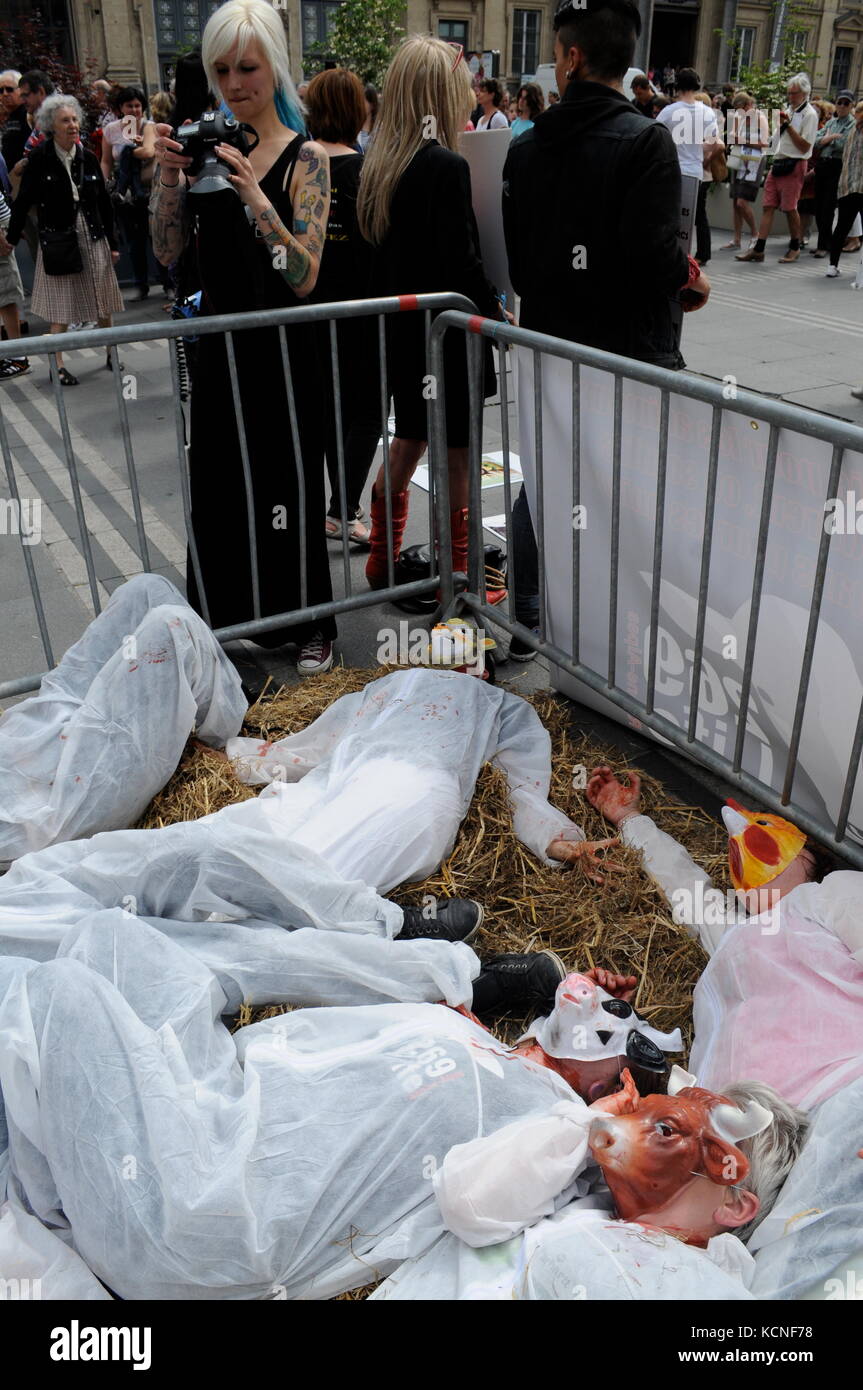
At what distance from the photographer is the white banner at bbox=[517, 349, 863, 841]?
254cm

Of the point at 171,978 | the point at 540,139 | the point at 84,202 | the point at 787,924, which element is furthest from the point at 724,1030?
the point at 84,202

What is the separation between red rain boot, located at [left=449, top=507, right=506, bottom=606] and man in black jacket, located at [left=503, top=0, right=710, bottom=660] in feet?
3.16

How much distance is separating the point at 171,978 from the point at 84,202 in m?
7.45

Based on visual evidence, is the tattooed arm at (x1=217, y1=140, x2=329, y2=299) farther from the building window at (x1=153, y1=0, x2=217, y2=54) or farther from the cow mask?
the building window at (x1=153, y1=0, x2=217, y2=54)

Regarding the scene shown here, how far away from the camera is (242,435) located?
3650mm

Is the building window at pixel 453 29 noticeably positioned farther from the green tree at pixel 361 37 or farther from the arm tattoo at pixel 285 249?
the arm tattoo at pixel 285 249

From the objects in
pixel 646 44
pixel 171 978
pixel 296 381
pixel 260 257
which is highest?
pixel 646 44

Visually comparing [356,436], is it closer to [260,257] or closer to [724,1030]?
[260,257]

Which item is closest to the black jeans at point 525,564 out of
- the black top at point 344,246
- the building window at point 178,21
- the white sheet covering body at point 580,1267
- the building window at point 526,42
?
the black top at point 344,246

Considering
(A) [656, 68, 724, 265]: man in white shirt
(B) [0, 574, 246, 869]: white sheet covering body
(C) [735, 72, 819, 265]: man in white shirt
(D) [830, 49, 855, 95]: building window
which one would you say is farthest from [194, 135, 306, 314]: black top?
(D) [830, 49, 855, 95]: building window

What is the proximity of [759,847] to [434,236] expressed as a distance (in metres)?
2.62

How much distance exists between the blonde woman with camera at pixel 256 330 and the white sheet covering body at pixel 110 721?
65 centimetres

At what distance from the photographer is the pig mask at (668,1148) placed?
1.80 metres

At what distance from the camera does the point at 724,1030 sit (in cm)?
229
